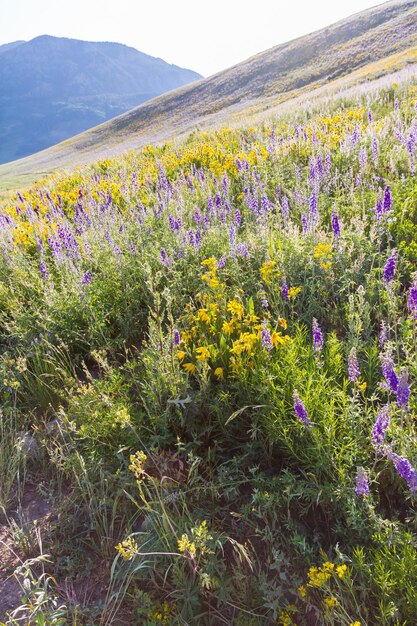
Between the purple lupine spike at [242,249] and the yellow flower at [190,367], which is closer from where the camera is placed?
the yellow flower at [190,367]

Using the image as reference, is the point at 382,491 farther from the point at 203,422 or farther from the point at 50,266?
the point at 50,266

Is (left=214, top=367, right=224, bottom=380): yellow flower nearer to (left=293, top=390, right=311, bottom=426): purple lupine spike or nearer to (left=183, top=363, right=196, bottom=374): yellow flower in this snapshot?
(left=183, top=363, right=196, bottom=374): yellow flower

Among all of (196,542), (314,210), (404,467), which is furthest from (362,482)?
(314,210)

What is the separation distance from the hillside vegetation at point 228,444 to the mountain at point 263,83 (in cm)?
2912

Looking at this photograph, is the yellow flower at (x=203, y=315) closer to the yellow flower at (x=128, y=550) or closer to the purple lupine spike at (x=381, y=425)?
the purple lupine spike at (x=381, y=425)

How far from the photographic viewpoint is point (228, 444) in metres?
2.55

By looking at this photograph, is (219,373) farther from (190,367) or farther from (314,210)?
(314,210)

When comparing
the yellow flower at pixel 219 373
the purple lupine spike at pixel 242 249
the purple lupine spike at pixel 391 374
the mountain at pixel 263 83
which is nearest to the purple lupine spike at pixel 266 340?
the yellow flower at pixel 219 373

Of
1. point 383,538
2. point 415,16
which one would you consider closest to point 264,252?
point 383,538

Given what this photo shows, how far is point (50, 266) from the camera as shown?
5.30m

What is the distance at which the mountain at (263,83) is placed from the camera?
34.9 meters

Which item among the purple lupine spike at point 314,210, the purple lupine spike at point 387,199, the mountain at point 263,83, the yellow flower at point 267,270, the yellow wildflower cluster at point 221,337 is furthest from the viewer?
the mountain at point 263,83

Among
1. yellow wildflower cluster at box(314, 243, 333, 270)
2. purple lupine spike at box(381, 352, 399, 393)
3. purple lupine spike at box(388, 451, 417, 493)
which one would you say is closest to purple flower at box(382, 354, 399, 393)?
purple lupine spike at box(381, 352, 399, 393)

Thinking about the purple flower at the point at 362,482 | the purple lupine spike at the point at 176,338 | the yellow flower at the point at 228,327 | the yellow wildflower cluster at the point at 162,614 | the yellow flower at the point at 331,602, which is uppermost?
the purple lupine spike at the point at 176,338
